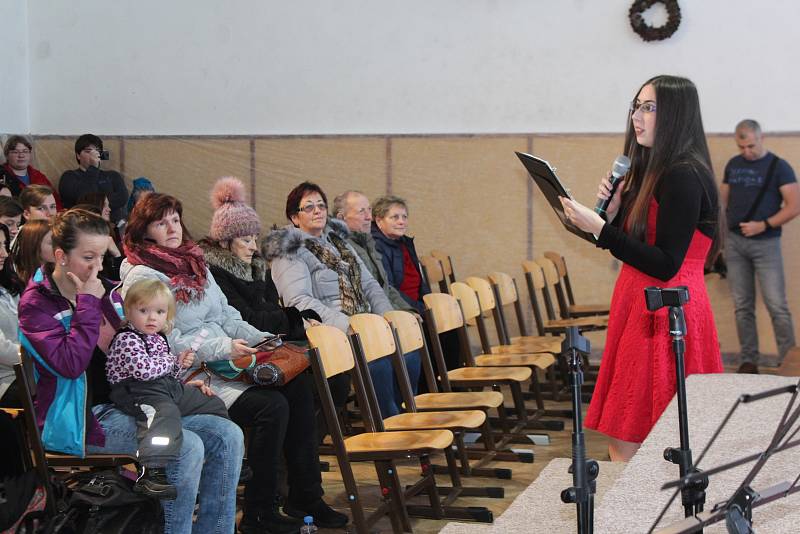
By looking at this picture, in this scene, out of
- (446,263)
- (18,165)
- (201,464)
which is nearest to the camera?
(201,464)

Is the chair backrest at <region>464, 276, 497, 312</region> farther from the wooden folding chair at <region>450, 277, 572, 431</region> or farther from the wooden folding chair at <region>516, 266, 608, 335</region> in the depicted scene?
the wooden folding chair at <region>516, 266, 608, 335</region>

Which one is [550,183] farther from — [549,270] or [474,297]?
[549,270]

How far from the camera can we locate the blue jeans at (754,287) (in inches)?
300

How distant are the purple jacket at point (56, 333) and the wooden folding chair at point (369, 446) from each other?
0.85 m

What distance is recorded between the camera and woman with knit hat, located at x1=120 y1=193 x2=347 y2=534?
416 centimetres

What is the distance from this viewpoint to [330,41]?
8.95 m

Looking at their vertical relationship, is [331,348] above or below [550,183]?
below

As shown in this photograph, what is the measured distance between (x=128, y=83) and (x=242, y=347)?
602cm

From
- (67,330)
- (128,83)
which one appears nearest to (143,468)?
(67,330)

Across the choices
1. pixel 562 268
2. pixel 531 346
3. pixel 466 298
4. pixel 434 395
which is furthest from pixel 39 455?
pixel 562 268

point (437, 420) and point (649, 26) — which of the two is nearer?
point (437, 420)

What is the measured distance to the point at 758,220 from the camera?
760 centimetres

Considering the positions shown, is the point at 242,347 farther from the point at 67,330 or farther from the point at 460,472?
the point at 460,472

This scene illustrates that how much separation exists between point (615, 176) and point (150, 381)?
1.76m
